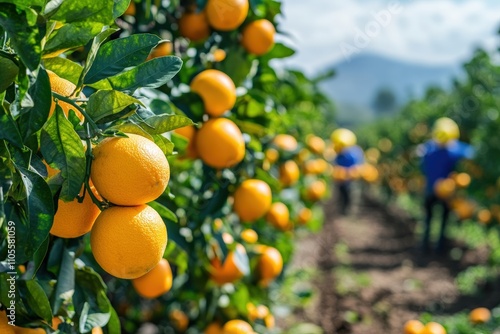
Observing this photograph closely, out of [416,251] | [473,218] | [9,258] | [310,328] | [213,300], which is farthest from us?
[416,251]

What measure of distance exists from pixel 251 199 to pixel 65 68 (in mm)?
875

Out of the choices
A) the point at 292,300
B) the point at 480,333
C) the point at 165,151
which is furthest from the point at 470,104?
the point at 165,151

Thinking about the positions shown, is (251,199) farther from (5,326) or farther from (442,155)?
(442,155)

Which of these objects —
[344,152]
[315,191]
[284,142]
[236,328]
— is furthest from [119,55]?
[344,152]

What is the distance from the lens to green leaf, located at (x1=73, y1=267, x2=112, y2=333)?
3.57ft

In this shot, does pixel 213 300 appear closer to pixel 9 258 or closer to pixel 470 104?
pixel 9 258

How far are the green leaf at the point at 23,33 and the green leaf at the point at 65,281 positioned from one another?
1.62 ft

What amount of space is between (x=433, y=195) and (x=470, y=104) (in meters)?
1.76

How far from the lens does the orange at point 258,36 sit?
5.65 feet

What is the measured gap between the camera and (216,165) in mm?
1522

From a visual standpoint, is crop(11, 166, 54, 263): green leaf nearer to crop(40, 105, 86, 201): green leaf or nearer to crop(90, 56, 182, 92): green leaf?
crop(40, 105, 86, 201): green leaf

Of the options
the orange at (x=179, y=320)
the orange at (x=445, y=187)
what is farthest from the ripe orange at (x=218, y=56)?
the orange at (x=445, y=187)

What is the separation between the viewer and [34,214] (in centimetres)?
85

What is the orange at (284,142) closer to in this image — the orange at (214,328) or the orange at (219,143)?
the orange at (214,328)
